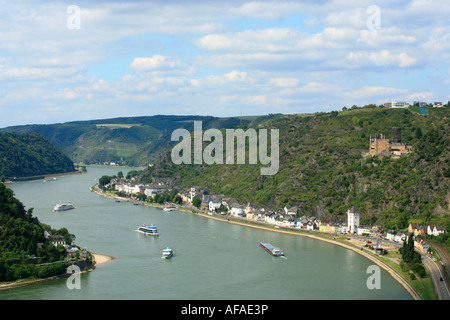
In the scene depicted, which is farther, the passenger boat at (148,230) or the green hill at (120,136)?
the green hill at (120,136)

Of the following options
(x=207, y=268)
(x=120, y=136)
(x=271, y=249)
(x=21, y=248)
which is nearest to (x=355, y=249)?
(x=271, y=249)

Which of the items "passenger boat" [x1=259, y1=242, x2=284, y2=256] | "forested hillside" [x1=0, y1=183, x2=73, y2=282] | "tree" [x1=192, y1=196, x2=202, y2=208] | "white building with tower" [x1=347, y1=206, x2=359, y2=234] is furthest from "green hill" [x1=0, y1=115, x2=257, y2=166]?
"forested hillside" [x1=0, y1=183, x2=73, y2=282]

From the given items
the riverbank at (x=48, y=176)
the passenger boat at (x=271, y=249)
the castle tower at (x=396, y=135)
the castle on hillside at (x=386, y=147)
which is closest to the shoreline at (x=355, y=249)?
the passenger boat at (x=271, y=249)

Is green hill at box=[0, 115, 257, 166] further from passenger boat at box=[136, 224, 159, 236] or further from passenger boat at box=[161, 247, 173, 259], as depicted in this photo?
passenger boat at box=[161, 247, 173, 259]

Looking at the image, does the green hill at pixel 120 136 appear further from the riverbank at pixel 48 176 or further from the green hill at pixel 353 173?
the green hill at pixel 353 173

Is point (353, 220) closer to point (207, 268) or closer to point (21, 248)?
point (207, 268)

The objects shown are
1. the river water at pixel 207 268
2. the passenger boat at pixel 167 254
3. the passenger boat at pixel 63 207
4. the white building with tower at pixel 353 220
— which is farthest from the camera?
the passenger boat at pixel 63 207

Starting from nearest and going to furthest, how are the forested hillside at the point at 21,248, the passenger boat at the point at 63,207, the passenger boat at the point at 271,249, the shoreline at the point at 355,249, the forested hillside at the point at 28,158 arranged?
the shoreline at the point at 355,249
the forested hillside at the point at 21,248
the passenger boat at the point at 271,249
the passenger boat at the point at 63,207
the forested hillside at the point at 28,158
